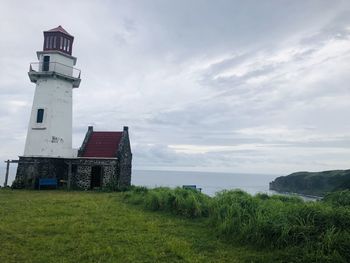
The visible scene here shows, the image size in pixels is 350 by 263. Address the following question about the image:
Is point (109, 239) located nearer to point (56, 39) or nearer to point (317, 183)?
point (56, 39)

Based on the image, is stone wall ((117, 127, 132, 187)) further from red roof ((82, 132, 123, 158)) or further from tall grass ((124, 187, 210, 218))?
tall grass ((124, 187, 210, 218))

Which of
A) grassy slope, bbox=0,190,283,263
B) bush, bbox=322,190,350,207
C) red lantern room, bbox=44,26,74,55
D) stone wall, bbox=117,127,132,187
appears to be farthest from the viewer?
red lantern room, bbox=44,26,74,55

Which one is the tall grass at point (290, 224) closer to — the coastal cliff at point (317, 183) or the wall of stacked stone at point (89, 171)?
the wall of stacked stone at point (89, 171)

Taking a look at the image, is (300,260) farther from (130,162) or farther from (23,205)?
(130,162)

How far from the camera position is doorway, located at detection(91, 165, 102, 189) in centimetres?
2474

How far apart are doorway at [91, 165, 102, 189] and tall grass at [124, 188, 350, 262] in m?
13.7

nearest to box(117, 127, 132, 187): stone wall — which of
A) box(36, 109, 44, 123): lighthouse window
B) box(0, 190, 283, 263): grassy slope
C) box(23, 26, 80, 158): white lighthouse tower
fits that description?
box(23, 26, 80, 158): white lighthouse tower

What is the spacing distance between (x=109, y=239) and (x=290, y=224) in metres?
4.56

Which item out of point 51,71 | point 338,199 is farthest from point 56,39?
point 338,199

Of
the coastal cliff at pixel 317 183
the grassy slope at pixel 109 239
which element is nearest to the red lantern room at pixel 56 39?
the grassy slope at pixel 109 239

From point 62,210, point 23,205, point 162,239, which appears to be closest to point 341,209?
point 162,239

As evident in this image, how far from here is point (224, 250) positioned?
8.39 m

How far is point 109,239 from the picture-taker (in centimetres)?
912

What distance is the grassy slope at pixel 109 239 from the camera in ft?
25.3
